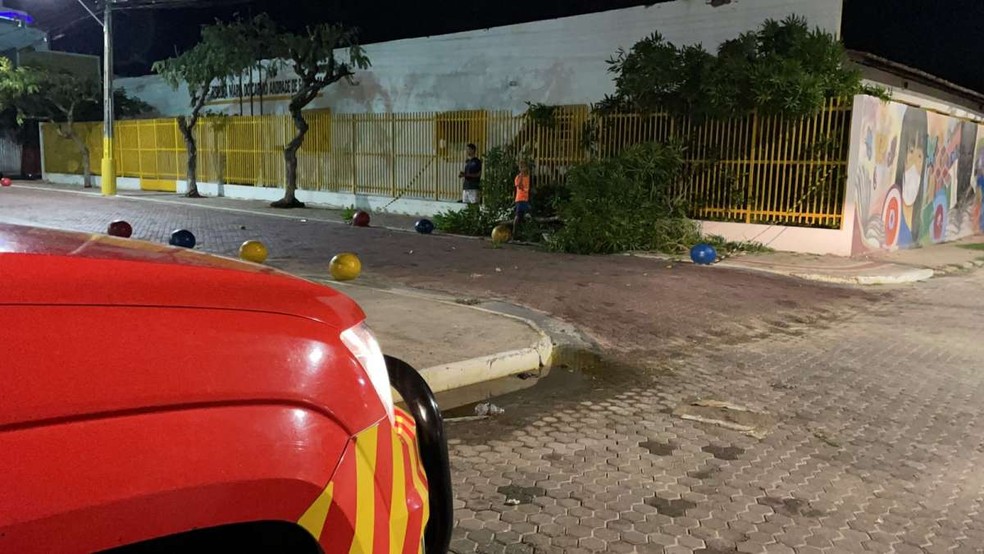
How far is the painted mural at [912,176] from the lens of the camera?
13.5m

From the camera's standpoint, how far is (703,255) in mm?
12453

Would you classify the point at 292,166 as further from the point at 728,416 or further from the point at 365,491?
the point at 365,491

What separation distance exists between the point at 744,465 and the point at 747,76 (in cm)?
1063

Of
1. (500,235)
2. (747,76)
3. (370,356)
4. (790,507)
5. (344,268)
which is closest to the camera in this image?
(370,356)

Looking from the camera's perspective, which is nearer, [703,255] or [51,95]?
[703,255]

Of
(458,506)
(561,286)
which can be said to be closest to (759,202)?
(561,286)

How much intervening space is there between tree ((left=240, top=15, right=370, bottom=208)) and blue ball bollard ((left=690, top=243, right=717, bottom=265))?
505 inches

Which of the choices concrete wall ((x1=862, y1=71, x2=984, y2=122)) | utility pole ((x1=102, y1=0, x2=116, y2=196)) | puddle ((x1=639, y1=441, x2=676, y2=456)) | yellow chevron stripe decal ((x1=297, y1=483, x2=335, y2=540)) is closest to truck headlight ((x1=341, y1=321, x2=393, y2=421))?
yellow chevron stripe decal ((x1=297, y1=483, x2=335, y2=540))

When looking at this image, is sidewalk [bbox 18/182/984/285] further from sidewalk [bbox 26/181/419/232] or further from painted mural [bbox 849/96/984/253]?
painted mural [bbox 849/96/984/253]

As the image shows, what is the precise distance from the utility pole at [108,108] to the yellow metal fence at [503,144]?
108 inches

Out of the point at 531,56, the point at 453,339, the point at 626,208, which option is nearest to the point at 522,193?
the point at 626,208

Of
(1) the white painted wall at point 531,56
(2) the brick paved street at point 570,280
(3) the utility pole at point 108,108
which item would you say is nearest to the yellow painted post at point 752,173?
(2) the brick paved street at point 570,280

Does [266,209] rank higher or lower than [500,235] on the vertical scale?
higher

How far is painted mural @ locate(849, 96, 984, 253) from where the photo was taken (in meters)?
13.5
